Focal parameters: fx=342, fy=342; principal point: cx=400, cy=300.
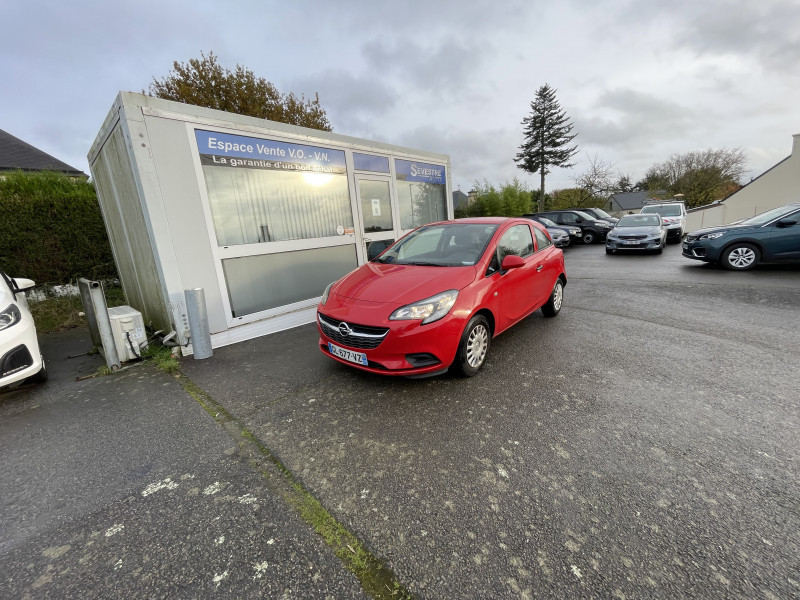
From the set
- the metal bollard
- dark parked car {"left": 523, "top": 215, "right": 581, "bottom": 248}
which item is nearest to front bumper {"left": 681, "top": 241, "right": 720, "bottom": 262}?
dark parked car {"left": 523, "top": 215, "right": 581, "bottom": 248}

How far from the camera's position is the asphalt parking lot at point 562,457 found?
4.96 feet

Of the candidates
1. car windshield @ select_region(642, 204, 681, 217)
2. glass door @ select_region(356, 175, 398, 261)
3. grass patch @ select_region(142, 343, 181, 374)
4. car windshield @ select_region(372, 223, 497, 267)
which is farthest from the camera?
car windshield @ select_region(642, 204, 681, 217)

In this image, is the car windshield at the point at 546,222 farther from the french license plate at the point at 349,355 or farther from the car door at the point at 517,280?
the french license plate at the point at 349,355

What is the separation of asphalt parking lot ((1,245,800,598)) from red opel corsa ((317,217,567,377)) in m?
0.36

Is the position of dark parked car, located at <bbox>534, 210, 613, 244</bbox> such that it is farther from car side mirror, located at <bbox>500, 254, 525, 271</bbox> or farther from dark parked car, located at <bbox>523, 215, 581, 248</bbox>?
car side mirror, located at <bbox>500, 254, 525, 271</bbox>

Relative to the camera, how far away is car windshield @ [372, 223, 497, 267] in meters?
3.64

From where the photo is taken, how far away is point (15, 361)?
321 cm

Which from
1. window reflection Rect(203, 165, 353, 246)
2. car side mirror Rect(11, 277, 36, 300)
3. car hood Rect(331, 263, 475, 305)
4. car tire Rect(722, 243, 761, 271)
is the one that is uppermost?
window reflection Rect(203, 165, 353, 246)

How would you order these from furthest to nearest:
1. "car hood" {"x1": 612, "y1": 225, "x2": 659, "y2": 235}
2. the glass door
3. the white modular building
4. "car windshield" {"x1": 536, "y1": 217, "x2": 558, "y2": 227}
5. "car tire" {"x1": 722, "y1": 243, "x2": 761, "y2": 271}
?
1. "car windshield" {"x1": 536, "y1": 217, "x2": 558, "y2": 227}
2. "car hood" {"x1": 612, "y1": 225, "x2": 659, "y2": 235}
3. "car tire" {"x1": 722, "y1": 243, "x2": 761, "y2": 271}
4. the glass door
5. the white modular building

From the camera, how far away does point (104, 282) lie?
786cm

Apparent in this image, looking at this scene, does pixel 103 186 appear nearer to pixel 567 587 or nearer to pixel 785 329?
pixel 567 587

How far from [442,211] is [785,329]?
6.47 metres

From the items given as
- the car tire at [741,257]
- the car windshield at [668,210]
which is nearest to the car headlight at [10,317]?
the car tire at [741,257]

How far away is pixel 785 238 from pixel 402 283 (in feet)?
30.0
